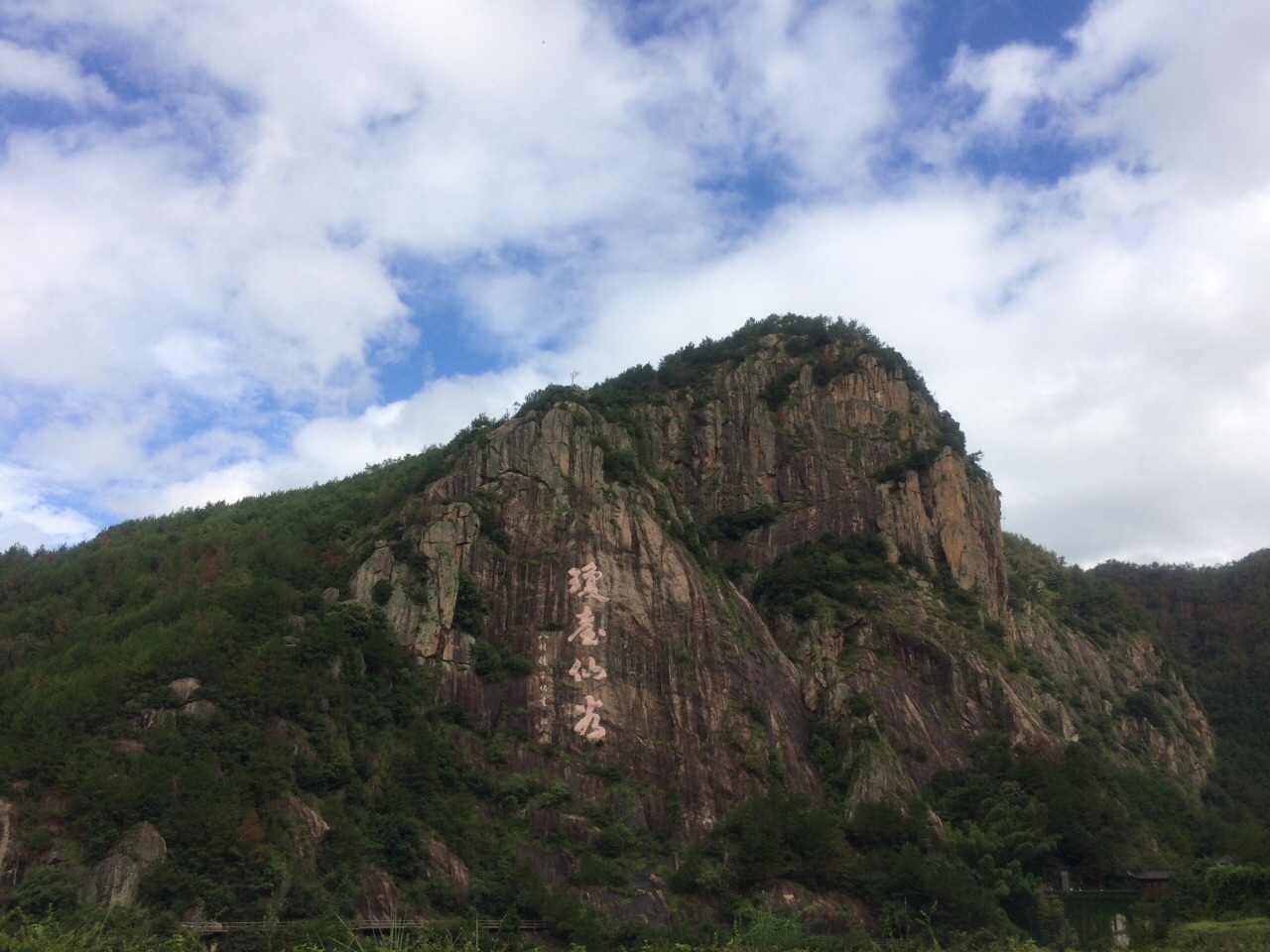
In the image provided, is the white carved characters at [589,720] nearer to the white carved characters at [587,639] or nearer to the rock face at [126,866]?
the white carved characters at [587,639]

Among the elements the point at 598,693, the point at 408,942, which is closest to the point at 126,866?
the point at 408,942

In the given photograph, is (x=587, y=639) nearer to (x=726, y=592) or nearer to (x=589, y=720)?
(x=589, y=720)

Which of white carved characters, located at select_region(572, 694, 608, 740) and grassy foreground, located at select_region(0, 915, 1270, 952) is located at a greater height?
white carved characters, located at select_region(572, 694, 608, 740)

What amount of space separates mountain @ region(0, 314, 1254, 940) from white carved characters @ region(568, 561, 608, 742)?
0.16 meters

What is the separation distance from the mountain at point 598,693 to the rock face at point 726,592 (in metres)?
0.19

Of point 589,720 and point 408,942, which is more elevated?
point 589,720

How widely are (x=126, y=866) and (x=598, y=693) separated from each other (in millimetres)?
22005

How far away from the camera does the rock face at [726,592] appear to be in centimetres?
4984

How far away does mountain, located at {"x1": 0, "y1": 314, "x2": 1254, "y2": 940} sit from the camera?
124ft

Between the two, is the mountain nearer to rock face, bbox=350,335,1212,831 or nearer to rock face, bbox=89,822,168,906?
rock face, bbox=89,822,168,906

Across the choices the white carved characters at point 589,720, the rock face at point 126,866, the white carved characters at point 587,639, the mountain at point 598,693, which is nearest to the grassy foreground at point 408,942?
the rock face at point 126,866

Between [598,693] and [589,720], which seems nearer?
[589,720]

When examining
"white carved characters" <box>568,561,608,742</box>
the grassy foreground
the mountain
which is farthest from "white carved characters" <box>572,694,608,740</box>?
the grassy foreground

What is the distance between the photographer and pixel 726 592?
58969 millimetres
